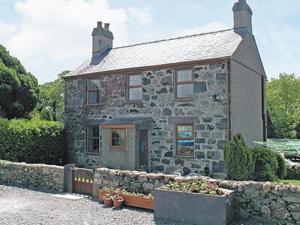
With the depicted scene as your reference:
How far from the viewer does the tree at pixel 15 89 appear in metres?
25.3

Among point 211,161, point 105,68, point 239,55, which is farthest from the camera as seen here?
point 105,68

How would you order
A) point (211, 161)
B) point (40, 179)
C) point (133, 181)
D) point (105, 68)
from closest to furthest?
point (133, 181) → point (40, 179) → point (211, 161) → point (105, 68)

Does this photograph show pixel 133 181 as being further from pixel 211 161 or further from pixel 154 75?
pixel 154 75

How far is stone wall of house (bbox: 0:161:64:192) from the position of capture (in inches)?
488

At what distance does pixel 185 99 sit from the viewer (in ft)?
53.0

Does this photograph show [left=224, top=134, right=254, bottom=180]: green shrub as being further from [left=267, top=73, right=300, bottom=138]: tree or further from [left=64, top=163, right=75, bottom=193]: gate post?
[left=267, top=73, right=300, bottom=138]: tree

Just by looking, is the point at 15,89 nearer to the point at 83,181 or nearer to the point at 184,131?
the point at 184,131

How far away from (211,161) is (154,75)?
5.25 meters

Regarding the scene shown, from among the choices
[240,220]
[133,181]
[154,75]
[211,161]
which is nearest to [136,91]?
[154,75]

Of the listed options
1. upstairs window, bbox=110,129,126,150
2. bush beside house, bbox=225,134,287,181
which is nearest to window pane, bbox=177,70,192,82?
bush beside house, bbox=225,134,287,181

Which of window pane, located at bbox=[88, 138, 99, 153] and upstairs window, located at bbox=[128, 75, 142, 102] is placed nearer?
upstairs window, located at bbox=[128, 75, 142, 102]

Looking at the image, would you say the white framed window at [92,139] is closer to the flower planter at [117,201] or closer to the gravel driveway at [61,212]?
the gravel driveway at [61,212]

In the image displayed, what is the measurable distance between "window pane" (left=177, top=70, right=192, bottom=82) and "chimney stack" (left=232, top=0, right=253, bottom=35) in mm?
3725

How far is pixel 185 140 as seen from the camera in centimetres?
1617
